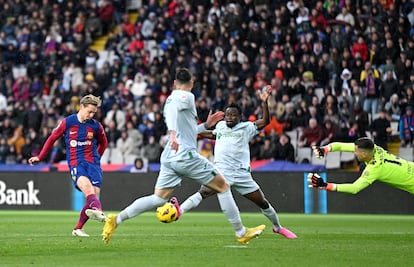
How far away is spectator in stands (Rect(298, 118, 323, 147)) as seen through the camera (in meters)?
29.7

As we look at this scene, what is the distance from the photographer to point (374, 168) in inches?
603

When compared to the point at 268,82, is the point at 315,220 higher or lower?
lower

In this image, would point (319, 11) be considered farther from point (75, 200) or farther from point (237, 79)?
point (75, 200)

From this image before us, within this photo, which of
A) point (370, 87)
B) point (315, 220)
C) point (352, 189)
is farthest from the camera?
point (370, 87)

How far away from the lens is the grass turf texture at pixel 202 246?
12.3 metres

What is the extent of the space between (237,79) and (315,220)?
945 centimetres

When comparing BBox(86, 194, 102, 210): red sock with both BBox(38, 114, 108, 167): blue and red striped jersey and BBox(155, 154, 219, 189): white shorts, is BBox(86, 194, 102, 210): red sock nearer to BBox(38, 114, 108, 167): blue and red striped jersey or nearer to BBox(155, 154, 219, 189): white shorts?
BBox(38, 114, 108, 167): blue and red striped jersey

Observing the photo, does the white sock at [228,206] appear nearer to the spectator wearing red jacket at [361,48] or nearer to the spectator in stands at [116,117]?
the spectator wearing red jacket at [361,48]

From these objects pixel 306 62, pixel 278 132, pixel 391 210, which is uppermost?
pixel 306 62

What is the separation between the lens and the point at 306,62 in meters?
31.6

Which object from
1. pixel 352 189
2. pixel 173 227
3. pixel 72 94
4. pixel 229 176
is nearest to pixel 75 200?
pixel 72 94

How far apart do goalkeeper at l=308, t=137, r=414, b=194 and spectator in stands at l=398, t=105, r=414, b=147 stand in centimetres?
1335

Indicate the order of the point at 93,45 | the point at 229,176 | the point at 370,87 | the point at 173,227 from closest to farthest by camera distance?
the point at 229,176
the point at 173,227
the point at 370,87
the point at 93,45

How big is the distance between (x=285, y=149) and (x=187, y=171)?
16.3m
